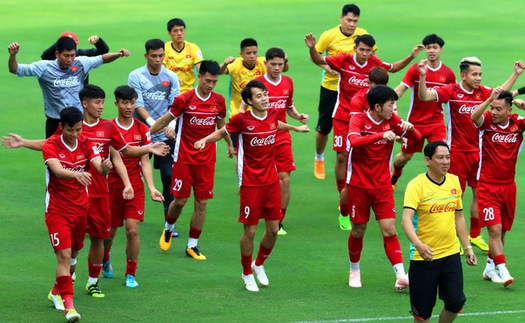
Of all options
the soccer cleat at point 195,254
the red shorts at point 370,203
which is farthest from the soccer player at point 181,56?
the red shorts at point 370,203

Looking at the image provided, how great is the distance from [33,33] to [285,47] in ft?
22.5

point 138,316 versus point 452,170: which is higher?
point 452,170

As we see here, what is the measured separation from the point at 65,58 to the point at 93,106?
249cm

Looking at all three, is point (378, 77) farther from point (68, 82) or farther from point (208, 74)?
point (68, 82)

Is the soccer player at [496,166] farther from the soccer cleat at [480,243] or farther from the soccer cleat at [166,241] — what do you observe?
the soccer cleat at [166,241]

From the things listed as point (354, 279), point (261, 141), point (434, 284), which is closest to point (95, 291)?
point (261, 141)

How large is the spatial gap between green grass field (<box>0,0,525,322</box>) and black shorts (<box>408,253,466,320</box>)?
3.53ft

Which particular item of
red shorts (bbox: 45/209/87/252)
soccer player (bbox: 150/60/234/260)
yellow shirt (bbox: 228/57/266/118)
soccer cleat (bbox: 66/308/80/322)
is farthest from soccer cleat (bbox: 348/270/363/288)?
yellow shirt (bbox: 228/57/266/118)

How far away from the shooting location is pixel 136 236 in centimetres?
1368

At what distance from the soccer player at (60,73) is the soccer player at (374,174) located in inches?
150

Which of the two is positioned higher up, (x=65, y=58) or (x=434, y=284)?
(x=65, y=58)

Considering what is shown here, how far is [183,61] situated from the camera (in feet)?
59.8

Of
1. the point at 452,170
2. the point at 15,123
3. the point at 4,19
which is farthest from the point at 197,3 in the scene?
the point at 452,170

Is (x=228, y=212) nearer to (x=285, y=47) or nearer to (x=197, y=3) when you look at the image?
(x=285, y=47)
